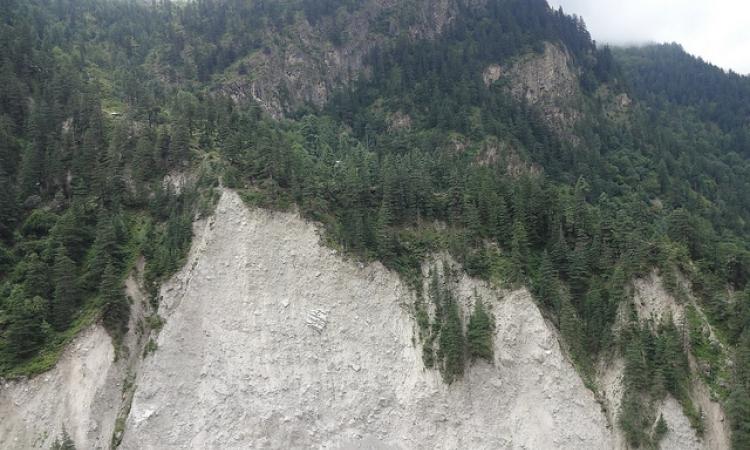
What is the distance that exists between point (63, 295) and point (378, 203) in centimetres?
3118

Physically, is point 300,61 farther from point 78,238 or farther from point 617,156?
point 78,238

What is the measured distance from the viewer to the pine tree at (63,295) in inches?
1977

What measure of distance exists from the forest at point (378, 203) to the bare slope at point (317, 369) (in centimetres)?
245

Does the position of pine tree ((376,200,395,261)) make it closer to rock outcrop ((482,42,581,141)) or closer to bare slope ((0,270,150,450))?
bare slope ((0,270,150,450))

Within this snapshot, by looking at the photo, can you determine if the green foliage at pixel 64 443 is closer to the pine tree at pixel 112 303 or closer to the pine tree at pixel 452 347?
the pine tree at pixel 112 303

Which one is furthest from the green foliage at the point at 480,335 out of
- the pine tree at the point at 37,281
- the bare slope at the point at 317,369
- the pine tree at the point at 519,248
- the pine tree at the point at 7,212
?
the pine tree at the point at 7,212

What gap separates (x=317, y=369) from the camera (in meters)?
51.2

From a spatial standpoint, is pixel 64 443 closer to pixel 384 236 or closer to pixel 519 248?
pixel 384 236

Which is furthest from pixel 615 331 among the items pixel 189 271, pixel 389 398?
pixel 189 271

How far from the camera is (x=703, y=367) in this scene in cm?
5056

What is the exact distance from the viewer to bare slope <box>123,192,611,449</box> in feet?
159

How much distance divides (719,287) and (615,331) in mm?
11230

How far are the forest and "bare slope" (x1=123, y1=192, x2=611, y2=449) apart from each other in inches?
96.4

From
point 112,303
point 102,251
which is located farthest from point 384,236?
point 102,251
